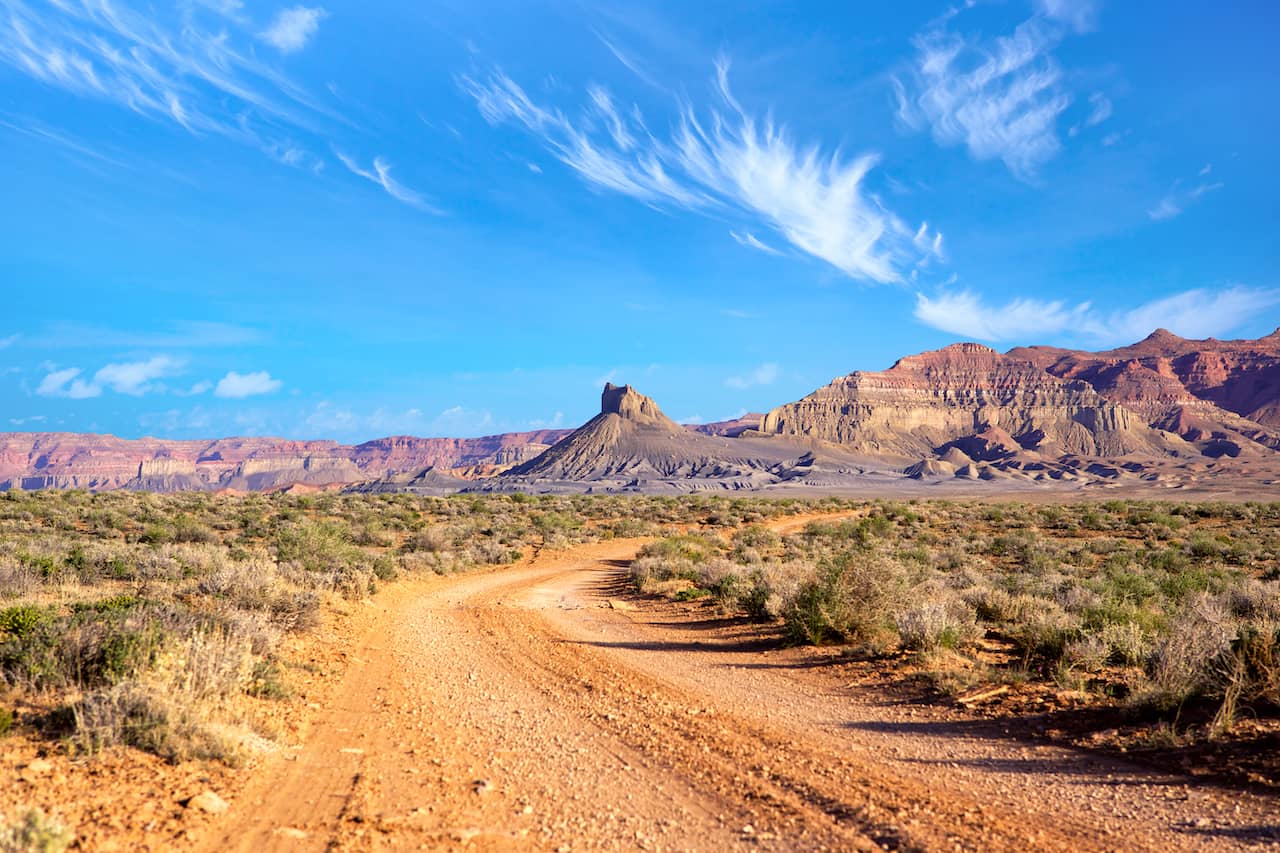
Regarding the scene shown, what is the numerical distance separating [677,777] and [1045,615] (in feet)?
24.3

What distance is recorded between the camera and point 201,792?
4965mm

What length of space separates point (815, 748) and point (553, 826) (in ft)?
9.05

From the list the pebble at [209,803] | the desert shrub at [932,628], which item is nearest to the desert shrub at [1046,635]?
the desert shrub at [932,628]

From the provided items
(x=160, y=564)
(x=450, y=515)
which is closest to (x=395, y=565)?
(x=160, y=564)

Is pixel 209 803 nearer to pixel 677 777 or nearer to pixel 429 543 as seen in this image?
pixel 677 777

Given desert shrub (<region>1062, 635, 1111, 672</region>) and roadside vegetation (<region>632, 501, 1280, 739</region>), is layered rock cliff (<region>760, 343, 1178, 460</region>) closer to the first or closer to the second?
roadside vegetation (<region>632, 501, 1280, 739</region>)

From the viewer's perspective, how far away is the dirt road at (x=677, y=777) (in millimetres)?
4582

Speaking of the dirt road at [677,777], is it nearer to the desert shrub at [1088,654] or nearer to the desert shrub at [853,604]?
the desert shrub at [853,604]

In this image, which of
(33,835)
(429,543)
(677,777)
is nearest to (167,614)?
(33,835)

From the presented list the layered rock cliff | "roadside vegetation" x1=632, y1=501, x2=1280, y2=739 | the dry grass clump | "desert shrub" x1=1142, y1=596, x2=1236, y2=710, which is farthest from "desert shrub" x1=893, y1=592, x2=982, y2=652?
the layered rock cliff

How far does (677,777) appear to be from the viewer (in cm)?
568

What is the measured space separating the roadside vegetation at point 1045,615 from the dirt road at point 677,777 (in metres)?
1.40

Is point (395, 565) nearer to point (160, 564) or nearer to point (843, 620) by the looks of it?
point (160, 564)

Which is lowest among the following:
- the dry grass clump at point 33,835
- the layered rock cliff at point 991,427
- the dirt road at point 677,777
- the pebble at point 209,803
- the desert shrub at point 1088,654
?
the dirt road at point 677,777
